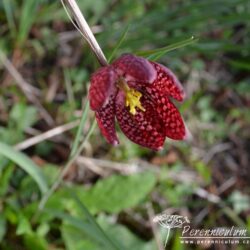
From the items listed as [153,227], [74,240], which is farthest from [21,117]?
[153,227]

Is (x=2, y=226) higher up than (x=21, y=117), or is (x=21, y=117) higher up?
(x=21, y=117)

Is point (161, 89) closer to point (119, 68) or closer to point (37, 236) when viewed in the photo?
point (119, 68)

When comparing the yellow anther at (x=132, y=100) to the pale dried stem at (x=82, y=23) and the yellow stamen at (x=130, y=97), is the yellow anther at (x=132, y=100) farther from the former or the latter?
the pale dried stem at (x=82, y=23)

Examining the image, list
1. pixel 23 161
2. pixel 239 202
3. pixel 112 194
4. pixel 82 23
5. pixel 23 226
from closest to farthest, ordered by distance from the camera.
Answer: pixel 82 23
pixel 23 161
pixel 23 226
pixel 112 194
pixel 239 202

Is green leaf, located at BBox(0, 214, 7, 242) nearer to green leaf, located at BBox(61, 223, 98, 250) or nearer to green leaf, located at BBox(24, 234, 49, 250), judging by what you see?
green leaf, located at BBox(24, 234, 49, 250)

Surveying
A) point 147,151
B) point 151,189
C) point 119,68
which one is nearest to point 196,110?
point 147,151

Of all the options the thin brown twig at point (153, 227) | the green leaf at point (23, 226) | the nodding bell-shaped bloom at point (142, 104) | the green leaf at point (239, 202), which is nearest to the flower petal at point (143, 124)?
the nodding bell-shaped bloom at point (142, 104)

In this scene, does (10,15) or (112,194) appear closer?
(112,194)

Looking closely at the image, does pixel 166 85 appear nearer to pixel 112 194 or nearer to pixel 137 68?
pixel 137 68
